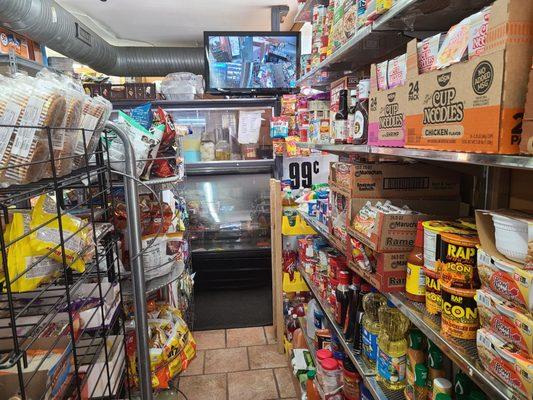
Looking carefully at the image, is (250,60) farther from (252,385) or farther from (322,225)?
(252,385)

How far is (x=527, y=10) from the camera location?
2.48 ft

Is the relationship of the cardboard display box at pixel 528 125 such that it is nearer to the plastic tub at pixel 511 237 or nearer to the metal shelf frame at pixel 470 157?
the metal shelf frame at pixel 470 157

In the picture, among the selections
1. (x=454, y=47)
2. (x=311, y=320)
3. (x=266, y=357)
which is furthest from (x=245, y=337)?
(x=454, y=47)

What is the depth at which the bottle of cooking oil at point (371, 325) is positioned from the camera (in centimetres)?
157

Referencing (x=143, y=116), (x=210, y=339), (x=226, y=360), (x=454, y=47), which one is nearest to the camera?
(x=454, y=47)

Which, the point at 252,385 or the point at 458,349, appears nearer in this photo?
the point at 458,349

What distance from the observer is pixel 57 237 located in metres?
1.15

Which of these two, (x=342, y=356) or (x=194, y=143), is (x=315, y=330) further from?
(x=194, y=143)

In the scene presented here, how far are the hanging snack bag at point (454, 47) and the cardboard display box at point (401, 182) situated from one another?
64 cm

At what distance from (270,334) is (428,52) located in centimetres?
295

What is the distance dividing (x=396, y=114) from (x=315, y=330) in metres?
1.73

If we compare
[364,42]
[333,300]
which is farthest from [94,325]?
[364,42]

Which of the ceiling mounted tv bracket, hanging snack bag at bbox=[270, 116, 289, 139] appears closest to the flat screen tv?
the ceiling mounted tv bracket

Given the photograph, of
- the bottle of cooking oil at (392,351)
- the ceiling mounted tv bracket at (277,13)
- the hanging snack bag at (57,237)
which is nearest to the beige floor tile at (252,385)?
the bottle of cooking oil at (392,351)
